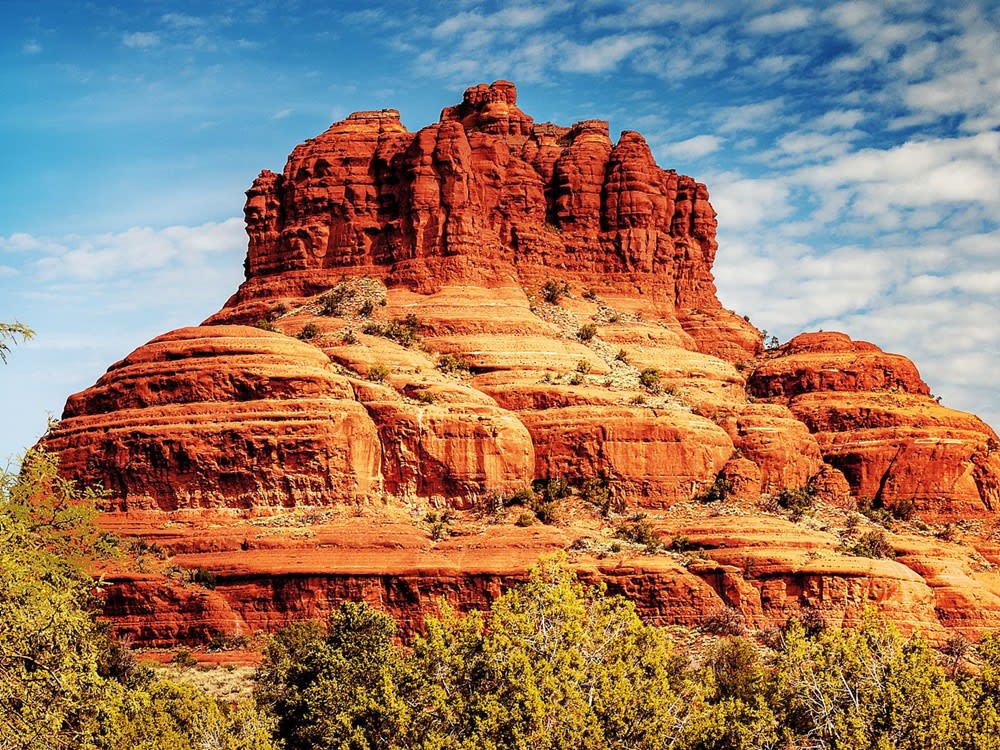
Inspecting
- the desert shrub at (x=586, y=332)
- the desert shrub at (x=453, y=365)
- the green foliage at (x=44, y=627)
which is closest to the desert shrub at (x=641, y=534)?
the desert shrub at (x=453, y=365)

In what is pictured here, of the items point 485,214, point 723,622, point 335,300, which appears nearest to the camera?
point 723,622

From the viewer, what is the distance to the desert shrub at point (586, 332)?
90562 mm

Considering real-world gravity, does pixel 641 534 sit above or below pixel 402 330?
below

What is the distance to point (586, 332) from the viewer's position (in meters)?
90.9

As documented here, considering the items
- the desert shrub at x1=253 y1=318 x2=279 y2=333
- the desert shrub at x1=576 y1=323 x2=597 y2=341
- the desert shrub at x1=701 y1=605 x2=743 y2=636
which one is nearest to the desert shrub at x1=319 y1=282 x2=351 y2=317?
the desert shrub at x1=253 y1=318 x2=279 y2=333

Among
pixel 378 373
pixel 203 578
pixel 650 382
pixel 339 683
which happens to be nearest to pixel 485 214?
pixel 650 382

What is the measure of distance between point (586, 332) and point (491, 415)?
20.3m

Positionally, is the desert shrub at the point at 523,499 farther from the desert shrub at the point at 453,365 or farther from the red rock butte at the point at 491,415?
the desert shrub at the point at 453,365

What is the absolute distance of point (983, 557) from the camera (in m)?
79.8

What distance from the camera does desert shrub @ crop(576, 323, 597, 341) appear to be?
90.6 meters

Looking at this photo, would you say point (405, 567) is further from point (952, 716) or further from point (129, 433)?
point (952, 716)

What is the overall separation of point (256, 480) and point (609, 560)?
17765 millimetres

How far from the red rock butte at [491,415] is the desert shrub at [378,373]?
0.20 metres

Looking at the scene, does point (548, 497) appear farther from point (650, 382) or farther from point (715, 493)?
point (650, 382)
